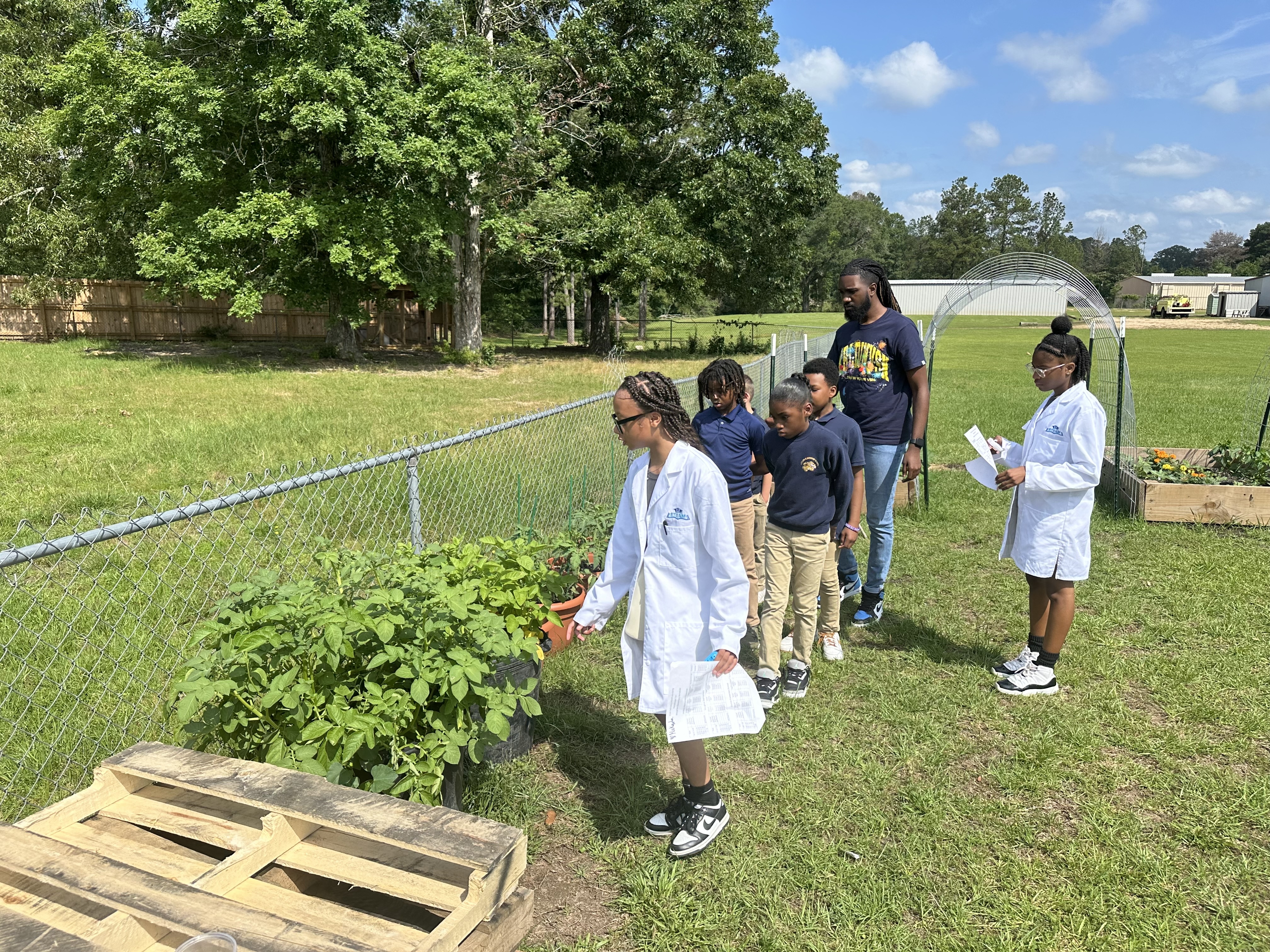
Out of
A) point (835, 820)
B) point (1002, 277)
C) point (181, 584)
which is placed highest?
point (1002, 277)

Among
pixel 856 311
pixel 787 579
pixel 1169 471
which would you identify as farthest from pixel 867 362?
pixel 1169 471

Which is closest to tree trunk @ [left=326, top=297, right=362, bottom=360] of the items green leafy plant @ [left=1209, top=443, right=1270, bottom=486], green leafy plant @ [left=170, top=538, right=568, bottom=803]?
green leafy plant @ [left=1209, top=443, right=1270, bottom=486]

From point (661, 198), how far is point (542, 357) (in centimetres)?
625

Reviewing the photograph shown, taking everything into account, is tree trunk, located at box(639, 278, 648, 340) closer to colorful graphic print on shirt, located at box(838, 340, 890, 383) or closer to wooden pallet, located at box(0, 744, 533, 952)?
colorful graphic print on shirt, located at box(838, 340, 890, 383)

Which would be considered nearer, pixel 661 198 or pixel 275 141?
pixel 275 141

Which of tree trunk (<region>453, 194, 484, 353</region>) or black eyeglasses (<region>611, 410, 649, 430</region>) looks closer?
→ black eyeglasses (<region>611, 410, 649, 430</region>)

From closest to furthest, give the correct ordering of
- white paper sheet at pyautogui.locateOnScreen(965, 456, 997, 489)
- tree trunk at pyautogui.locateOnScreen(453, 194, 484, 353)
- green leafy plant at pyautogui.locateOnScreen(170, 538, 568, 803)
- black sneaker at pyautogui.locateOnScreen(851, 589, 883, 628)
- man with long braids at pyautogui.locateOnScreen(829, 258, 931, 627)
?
green leafy plant at pyautogui.locateOnScreen(170, 538, 568, 803), white paper sheet at pyautogui.locateOnScreen(965, 456, 997, 489), man with long braids at pyautogui.locateOnScreen(829, 258, 931, 627), black sneaker at pyautogui.locateOnScreen(851, 589, 883, 628), tree trunk at pyautogui.locateOnScreen(453, 194, 484, 353)

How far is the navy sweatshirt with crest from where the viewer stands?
3867mm

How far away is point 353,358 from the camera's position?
20719 mm

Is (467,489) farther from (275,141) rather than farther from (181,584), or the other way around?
(275,141)

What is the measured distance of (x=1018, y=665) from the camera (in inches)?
164

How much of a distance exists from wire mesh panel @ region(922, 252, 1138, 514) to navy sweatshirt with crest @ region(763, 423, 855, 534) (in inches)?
101

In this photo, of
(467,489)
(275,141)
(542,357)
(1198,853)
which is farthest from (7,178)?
(1198,853)

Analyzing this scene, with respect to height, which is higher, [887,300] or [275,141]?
[275,141]
